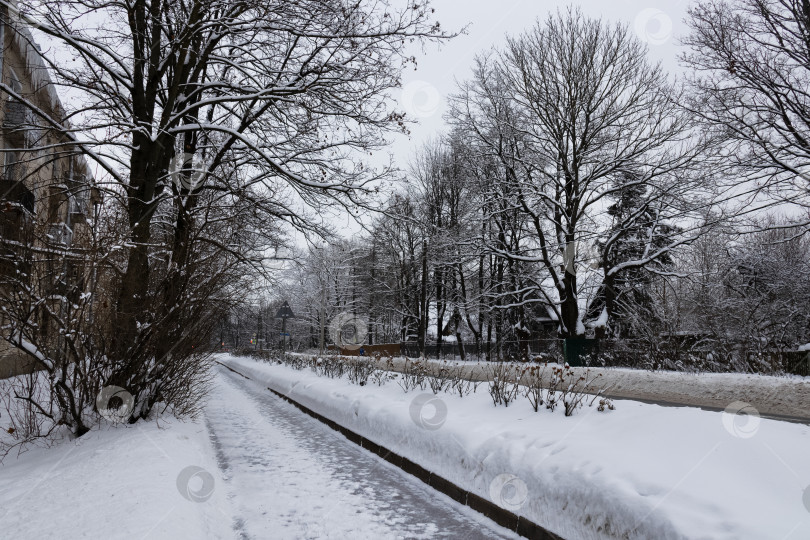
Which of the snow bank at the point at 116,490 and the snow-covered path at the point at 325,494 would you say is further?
the snow-covered path at the point at 325,494

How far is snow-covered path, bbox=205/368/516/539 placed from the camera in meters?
4.79

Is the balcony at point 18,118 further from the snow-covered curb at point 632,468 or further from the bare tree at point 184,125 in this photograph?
the snow-covered curb at point 632,468

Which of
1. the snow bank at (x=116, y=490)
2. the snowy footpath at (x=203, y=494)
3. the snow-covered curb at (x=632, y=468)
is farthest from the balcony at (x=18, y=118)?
the snow-covered curb at (x=632, y=468)

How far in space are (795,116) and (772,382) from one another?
34.3 ft

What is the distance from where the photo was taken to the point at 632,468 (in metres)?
4.14

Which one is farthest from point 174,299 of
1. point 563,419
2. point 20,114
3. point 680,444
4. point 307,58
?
point 20,114

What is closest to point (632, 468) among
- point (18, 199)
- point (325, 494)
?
point (325, 494)

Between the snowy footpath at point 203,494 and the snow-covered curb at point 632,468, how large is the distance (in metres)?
0.54

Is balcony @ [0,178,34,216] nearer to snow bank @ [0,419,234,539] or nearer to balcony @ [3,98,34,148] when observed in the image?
balcony @ [3,98,34,148]

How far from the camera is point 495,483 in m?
5.24

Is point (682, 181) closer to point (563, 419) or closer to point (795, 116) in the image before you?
point (795, 116)

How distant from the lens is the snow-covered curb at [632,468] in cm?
335

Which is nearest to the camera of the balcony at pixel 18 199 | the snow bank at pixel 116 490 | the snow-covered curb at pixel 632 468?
the snow-covered curb at pixel 632 468

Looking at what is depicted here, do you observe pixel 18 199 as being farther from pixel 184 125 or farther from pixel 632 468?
pixel 632 468
